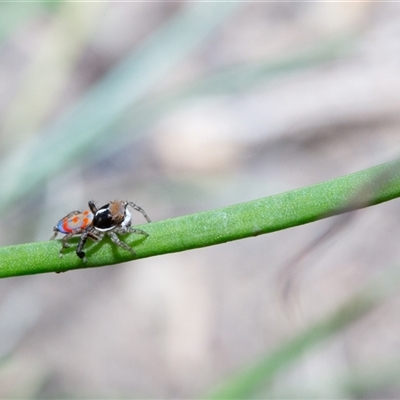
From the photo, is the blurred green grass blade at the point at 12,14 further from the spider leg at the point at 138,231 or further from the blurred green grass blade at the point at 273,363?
the blurred green grass blade at the point at 273,363

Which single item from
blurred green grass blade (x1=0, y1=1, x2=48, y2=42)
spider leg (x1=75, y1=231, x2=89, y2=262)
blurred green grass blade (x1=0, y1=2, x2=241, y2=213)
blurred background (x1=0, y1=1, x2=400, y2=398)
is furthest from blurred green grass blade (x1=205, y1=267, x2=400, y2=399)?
blurred green grass blade (x1=0, y1=1, x2=48, y2=42)

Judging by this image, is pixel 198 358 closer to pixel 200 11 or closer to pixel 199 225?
pixel 200 11

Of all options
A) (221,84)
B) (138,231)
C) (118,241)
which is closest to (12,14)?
(221,84)

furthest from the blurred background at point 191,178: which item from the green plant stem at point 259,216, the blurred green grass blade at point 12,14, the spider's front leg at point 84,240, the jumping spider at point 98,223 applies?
the green plant stem at point 259,216

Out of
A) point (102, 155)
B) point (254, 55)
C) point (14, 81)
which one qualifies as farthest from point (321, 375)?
point (14, 81)

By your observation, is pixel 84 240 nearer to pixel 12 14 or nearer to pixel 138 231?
pixel 138 231

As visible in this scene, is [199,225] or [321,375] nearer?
[199,225]
